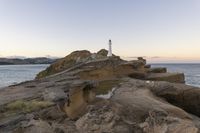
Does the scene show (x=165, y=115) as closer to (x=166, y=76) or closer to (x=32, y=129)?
(x=32, y=129)

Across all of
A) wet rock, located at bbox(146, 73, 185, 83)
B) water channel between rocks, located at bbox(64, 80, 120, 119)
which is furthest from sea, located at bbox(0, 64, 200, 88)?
water channel between rocks, located at bbox(64, 80, 120, 119)

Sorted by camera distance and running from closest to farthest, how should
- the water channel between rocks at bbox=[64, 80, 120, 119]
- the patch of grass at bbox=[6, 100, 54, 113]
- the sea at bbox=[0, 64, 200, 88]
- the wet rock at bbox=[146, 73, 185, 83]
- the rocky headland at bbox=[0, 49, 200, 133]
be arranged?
the rocky headland at bbox=[0, 49, 200, 133], the patch of grass at bbox=[6, 100, 54, 113], the water channel between rocks at bbox=[64, 80, 120, 119], the wet rock at bbox=[146, 73, 185, 83], the sea at bbox=[0, 64, 200, 88]

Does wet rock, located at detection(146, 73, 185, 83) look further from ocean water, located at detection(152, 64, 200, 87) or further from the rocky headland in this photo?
ocean water, located at detection(152, 64, 200, 87)

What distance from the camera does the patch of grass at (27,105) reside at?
30.9 feet

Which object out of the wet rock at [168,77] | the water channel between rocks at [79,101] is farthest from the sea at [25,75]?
the water channel between rocks at [79,101]

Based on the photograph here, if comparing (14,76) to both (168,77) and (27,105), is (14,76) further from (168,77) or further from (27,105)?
(27,105)

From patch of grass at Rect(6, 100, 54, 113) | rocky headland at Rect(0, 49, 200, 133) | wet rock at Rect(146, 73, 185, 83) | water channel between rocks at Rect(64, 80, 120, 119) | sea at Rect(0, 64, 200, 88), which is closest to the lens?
rocky headland at Rect(0, 49, 200, 133)

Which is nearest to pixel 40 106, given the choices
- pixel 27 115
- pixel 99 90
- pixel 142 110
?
pixel 27 115

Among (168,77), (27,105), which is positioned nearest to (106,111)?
(27,105)

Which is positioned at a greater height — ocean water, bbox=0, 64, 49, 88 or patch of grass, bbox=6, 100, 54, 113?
patch of grass, bbox=6, 100, 54, 113

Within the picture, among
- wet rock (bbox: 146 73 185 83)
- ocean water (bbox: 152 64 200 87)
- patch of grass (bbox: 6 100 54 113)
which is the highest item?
patch of grass (bbox: 6 100 54 113)

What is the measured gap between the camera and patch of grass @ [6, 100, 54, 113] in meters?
9.43

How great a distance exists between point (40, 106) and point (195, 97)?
4.89m

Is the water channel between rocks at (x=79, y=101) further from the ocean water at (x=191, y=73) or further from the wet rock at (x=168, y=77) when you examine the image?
the ocean water at (x=191, y=73)
